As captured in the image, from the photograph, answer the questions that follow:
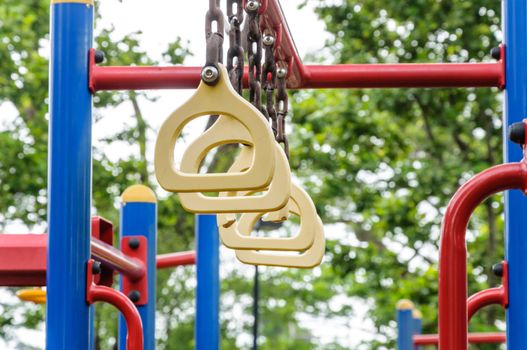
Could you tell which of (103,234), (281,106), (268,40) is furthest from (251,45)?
(103,234)

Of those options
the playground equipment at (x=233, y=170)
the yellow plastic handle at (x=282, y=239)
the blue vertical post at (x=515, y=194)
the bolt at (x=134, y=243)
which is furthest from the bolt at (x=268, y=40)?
the bolt at (x=134, y=243)

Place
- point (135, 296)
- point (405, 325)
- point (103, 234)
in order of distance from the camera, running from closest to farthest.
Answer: point (103, 234) → point (135, 296) → point (405, 325)

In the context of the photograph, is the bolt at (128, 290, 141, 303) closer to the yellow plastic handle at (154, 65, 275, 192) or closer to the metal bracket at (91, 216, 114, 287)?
the metal bracket at (91, 216, 114, 287)

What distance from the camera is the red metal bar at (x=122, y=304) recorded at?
2861 millimetres

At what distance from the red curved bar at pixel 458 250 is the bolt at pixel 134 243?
2.62m

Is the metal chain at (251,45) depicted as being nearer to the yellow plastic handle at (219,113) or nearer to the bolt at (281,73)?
the yellow plastic handle at (219,113)

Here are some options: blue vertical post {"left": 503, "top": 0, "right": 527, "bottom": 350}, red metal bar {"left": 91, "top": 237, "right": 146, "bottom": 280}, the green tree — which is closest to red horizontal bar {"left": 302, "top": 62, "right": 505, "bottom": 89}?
blue vertical post {"left": 503, "top": 0, "right": 527, "bottom": 350}

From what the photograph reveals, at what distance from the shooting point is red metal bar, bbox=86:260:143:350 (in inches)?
113

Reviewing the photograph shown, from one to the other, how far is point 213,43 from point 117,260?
5.86ft

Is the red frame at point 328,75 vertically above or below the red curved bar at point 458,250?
above

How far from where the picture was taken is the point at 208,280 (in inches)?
203

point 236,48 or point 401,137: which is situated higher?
point 401,137

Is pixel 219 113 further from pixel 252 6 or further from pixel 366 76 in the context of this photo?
pixel 366 76

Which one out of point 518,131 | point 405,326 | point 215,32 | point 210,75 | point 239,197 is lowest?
point 405,326
